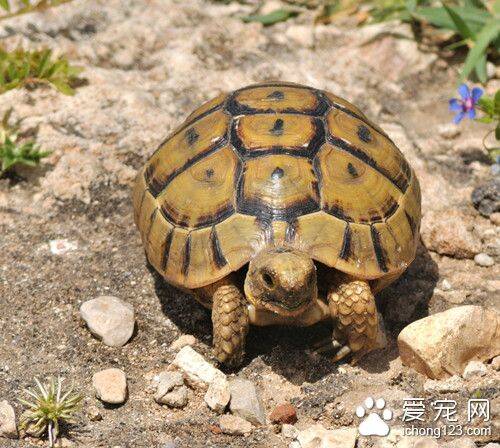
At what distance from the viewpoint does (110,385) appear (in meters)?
3.62

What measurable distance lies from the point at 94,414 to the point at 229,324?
0.68 meters

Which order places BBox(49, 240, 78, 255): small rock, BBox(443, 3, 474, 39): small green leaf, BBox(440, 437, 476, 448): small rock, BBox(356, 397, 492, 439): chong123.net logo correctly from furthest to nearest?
BBox(443, 3, 474, 39): small green leaf
BBox(49, 240, 78, 255): small rock
BBox(356, 397, 492, 439): chong123.net logo
BBox(440, 437, 476, 448): small rock

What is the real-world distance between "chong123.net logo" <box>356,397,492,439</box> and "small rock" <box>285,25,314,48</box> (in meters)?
3.20

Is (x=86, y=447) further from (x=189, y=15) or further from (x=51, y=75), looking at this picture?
(x=189, y=15)

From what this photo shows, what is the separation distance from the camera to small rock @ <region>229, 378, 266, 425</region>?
356cm

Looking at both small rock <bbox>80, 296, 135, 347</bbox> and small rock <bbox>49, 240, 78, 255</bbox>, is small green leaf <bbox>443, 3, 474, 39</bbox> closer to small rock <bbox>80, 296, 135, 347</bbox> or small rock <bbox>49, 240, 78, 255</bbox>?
small rock <bbox>49, 240, 78, 255</bbox>

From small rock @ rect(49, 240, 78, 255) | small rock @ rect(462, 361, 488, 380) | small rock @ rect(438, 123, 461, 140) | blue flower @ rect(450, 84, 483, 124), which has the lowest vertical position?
small rock @ rect(49, 240, 78, 255)

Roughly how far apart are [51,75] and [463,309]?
9.35 ft

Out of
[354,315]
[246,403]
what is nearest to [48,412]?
[246,403]

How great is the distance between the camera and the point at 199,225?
3840 millimetres

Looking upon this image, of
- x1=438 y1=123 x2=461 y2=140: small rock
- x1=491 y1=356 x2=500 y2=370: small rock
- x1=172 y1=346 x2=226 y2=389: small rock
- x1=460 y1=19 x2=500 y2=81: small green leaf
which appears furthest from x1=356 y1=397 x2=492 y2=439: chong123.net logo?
x1=460 y1=19 x2=500 y2=81: small green leaf

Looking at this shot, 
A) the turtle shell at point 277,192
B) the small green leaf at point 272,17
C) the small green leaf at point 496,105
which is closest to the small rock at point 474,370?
the turtle shell at point 277,192

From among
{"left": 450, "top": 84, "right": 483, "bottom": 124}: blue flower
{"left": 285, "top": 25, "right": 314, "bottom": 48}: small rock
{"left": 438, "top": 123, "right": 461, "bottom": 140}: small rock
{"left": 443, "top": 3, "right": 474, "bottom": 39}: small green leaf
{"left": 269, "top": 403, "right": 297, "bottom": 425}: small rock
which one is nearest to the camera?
{"left": 269, "top": 403, "right": 297, "bottom": 425}: small rock

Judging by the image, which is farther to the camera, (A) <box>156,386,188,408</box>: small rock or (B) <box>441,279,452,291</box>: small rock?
(B) <box>441,279,452,291</box>: small rock
